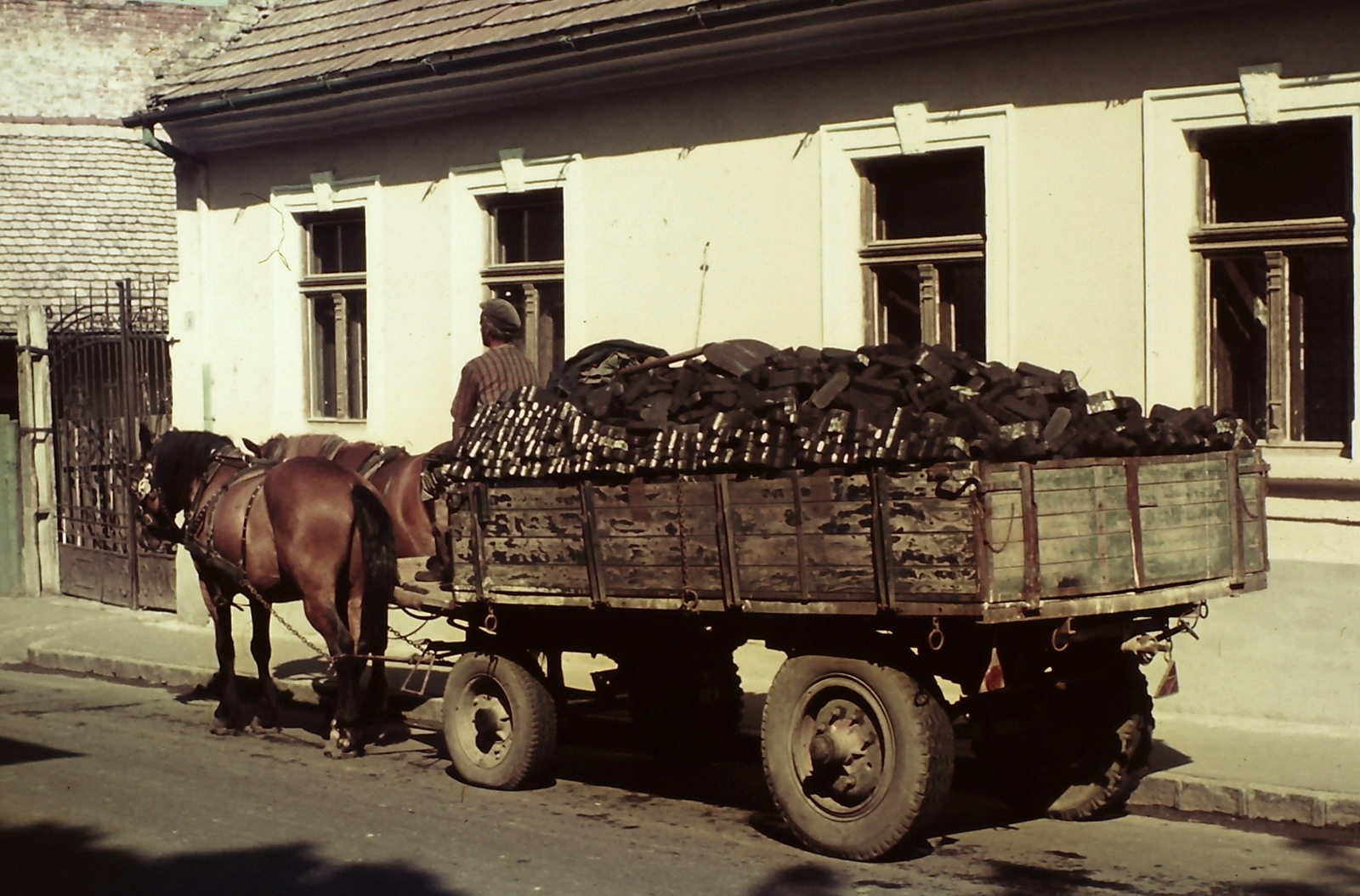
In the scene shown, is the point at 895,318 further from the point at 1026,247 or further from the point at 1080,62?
the point at 1080,62

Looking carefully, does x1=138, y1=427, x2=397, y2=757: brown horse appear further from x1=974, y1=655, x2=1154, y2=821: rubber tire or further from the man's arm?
x1=974, y1=655, x2=1154, y2=821: rubber tire

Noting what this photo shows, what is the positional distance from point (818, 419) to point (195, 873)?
302cm

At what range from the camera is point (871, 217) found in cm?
1125

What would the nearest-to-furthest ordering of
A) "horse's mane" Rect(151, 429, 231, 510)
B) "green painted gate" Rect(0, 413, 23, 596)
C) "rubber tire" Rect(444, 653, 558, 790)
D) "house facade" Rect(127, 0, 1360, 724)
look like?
"rubber tire" Rect(444, 653, 558, 790), "house facade" Rect(127, 0, 1360, 724), "horse's mane" Rect(151, 429, 231, 510), "green painted gate" Rect(0, 413, 23, 596)

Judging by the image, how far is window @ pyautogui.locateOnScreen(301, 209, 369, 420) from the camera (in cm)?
1482

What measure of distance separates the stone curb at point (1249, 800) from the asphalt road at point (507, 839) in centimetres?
21

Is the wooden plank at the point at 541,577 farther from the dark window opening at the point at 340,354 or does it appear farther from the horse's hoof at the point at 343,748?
the dark window opening at the point at 340,354

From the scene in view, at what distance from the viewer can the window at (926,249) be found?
35.5 ft

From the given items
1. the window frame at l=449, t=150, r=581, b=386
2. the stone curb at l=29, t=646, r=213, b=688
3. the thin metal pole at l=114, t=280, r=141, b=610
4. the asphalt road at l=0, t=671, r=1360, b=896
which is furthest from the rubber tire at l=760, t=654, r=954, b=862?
the thin metal pole at l=114, t=280, r=141, b=610

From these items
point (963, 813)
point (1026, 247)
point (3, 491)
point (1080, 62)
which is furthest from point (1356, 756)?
point (3, 491)

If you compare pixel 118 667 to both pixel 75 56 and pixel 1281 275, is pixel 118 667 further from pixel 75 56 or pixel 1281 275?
pixel 75 56

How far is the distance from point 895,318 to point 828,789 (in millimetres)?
4753

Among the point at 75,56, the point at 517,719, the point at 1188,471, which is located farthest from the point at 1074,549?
the point at 75,56

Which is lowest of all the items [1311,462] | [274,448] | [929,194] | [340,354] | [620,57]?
[1311,462]
